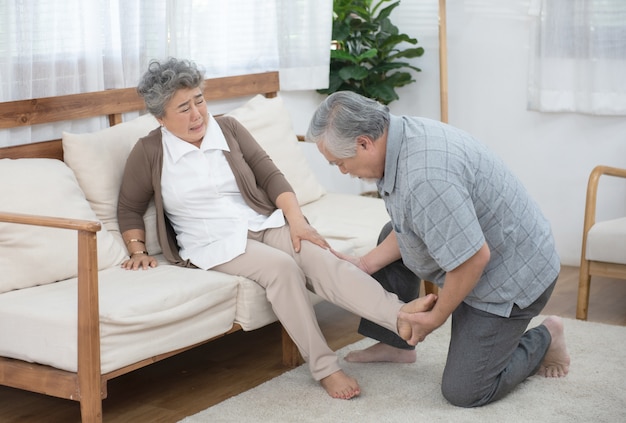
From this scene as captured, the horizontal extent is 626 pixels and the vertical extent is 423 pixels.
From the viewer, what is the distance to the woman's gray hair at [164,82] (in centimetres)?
300

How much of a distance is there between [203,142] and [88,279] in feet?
2.82

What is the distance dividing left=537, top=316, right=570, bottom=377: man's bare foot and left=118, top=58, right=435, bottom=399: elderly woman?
53 cm

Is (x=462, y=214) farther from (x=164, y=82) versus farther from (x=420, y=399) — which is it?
(x=164, y=82)

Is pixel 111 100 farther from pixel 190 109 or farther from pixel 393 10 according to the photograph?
pixel 393 10

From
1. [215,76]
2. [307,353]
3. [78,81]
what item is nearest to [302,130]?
[215,76]

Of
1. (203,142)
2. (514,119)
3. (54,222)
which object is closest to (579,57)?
(514,119)

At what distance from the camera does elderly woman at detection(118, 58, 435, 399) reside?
9.48 feet

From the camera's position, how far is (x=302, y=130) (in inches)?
188

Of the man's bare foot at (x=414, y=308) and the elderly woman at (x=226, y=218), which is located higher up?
the elderly woman at (x=226, y=218)

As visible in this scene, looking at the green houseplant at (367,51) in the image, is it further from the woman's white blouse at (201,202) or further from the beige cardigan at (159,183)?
the woman's white blouse at (201,202)

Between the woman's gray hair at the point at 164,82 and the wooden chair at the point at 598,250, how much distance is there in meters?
1.62

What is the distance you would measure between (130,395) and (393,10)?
9.40ft

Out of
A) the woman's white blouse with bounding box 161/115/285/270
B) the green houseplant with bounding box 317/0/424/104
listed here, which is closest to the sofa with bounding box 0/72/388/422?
the woman's white blouse with bounding box 161/115/285/270

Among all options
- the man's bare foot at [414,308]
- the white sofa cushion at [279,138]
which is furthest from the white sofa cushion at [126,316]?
the white sofa cushion at [279,138]
